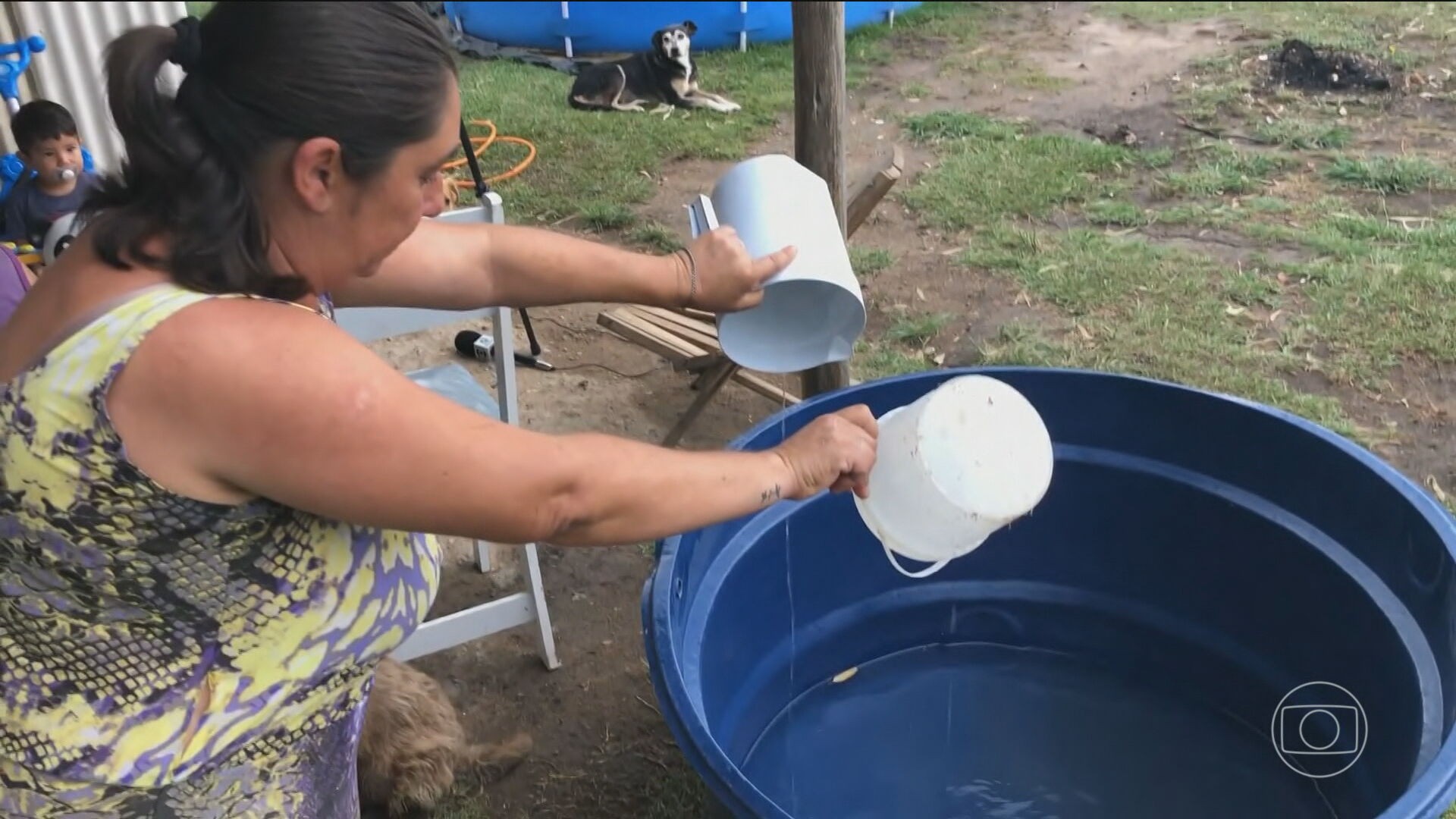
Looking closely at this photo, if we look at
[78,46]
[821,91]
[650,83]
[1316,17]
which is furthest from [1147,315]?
[1316,17]

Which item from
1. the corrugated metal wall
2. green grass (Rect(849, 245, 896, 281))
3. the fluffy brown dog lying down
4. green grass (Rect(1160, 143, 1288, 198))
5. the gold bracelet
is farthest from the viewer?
green grass (Rect(1160, 143, 1288, 198))

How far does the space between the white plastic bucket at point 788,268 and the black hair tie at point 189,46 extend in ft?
3.00

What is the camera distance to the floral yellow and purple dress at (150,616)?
3.50ft

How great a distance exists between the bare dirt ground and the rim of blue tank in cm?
67

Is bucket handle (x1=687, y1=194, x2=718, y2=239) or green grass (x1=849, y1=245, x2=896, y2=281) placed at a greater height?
bucket handle (x1=687, y1=194, x2=718, y2=239)

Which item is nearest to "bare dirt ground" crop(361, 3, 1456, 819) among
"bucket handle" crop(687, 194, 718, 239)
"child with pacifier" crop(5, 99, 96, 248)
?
"child with pacifier" crop(5, 99, 96, 248)

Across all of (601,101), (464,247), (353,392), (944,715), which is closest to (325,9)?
(353,392)

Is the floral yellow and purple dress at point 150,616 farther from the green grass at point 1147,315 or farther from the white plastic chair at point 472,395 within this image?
the green grass at point 1147,315

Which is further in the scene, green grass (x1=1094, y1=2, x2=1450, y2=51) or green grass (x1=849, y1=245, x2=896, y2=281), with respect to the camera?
green grass (x1=1094, y1=2, x2=1450, y2=51)

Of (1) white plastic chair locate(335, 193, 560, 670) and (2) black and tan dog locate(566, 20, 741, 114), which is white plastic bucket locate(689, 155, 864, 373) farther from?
(2) black and tan dog locate(566, 20, 741, 114)

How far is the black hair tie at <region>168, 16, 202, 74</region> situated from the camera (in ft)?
3.51

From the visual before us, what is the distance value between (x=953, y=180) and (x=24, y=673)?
4693 millimetres

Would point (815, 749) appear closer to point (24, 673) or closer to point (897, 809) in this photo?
point (897, 809)

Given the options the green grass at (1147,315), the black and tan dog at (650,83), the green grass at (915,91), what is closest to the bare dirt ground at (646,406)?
the green grass at (915,91)
